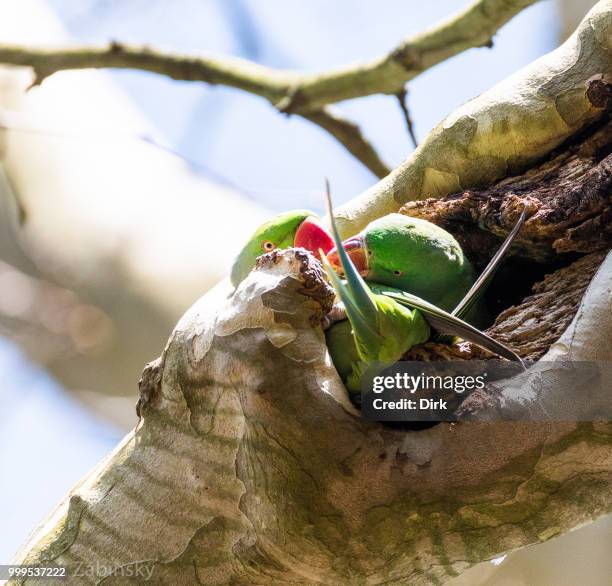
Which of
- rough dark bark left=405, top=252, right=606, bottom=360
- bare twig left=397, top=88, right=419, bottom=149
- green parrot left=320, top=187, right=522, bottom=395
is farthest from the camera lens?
bare twig left=397, top=88, right=419, bottom=149

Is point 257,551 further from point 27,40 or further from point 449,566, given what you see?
point 27,40

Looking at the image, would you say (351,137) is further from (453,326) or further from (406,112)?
(453,326)

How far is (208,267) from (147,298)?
9.9 inches

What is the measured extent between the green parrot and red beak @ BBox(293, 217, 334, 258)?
223 mm

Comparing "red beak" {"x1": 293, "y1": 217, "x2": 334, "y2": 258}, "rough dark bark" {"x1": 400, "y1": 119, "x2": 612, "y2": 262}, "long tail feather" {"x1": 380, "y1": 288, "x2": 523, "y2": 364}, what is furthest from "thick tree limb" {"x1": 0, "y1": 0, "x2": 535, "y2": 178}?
"long tail feather" {"x1": 380, "y1": 288, "x2": 523, "y2": 364}

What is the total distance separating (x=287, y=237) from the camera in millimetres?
1536

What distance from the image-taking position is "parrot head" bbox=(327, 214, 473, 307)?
1460 millimetres

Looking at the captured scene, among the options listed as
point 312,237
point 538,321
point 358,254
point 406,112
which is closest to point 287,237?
point 312,237

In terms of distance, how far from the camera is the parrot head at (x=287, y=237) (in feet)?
5.00

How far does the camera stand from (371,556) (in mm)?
1215

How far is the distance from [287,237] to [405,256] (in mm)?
247

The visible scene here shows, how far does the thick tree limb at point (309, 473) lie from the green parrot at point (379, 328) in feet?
0.19

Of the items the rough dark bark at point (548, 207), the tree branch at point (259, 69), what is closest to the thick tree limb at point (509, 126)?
the rough dark bark at point (548, 207)

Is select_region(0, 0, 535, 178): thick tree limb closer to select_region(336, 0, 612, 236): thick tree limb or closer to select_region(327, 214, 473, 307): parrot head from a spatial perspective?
select_region(336, 0, 612, 236): thick tree limb
